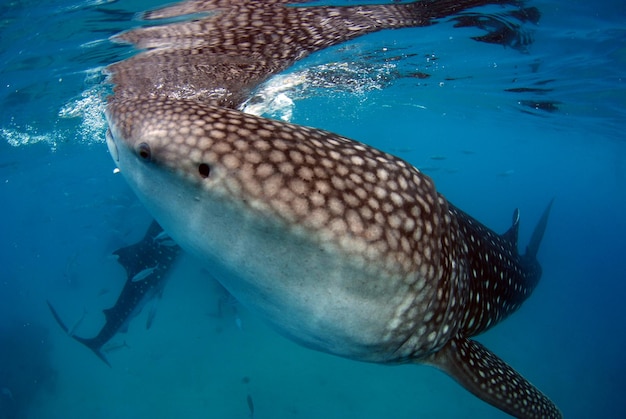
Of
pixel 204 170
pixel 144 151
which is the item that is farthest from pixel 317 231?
pixel 144 151

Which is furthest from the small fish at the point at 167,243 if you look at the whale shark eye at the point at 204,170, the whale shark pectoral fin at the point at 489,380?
the whale shark eye at the point at 204,170

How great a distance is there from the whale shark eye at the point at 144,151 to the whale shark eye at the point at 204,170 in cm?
29

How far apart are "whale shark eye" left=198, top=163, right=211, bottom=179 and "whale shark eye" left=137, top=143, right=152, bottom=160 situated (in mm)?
286

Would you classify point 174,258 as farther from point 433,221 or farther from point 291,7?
point 433,221

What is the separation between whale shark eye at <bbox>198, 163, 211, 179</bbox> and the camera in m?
1.94

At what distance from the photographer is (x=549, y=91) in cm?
1659

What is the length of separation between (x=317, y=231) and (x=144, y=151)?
969 millimetres

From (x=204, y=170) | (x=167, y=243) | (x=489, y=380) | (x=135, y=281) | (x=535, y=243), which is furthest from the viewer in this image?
(x=135, y=281)

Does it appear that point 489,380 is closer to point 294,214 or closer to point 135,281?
point 294,214

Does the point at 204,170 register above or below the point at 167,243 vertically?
above

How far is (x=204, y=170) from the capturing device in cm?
195

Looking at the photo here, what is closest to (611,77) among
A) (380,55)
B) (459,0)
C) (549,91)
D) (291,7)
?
(549,91)

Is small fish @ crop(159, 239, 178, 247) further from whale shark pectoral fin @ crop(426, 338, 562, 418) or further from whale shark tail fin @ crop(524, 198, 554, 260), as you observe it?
whale shark pectoral fin @ crop(426, 338, 562, 418)

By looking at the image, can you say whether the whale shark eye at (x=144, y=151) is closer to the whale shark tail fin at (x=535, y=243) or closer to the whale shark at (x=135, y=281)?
the whale shark tail fin at (x=535, y=243)
